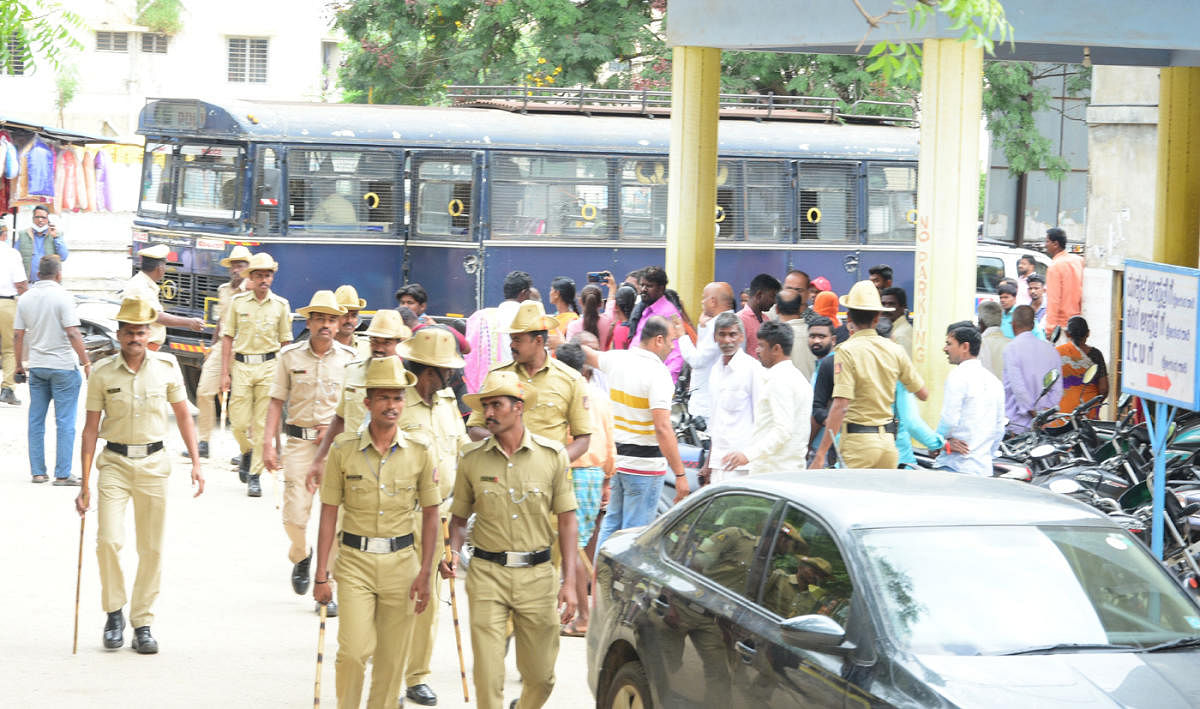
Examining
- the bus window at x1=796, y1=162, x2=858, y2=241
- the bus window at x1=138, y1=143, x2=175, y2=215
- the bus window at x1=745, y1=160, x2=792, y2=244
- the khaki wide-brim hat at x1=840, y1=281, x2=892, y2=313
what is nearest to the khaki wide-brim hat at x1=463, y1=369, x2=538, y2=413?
the khaki wide-brim hat at x1=840, y1=281, x2=892, y2=313

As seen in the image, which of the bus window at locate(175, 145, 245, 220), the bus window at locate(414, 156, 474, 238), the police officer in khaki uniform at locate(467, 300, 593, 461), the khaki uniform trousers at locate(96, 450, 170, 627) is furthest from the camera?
the bus window at locate(414, 156, 474, 238)

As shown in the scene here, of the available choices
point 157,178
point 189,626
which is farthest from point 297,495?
point 157,178

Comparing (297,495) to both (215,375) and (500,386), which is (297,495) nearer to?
(500,386)

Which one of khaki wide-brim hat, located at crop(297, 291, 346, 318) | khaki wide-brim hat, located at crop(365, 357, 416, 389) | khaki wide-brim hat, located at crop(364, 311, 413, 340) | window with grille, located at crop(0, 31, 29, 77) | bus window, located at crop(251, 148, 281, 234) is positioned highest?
window with grille, located at crop(0, 31, 29, 77)

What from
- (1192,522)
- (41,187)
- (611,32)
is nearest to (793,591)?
(1192,522)

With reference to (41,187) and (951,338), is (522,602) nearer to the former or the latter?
(951,338)

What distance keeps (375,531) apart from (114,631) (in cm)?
260

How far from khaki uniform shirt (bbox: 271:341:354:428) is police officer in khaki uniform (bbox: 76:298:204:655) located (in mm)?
964

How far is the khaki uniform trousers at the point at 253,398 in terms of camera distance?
40.6 feet

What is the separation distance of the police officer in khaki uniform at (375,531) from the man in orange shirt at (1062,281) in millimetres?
11578

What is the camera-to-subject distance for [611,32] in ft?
76.0

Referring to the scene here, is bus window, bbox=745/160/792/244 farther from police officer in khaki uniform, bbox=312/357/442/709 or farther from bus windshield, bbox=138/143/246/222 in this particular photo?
police officer in khaki uniform, bbox=312/357/442/709

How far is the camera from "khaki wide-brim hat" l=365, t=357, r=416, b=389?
6.38 meters

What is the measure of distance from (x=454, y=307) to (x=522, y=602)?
35.6 ft
